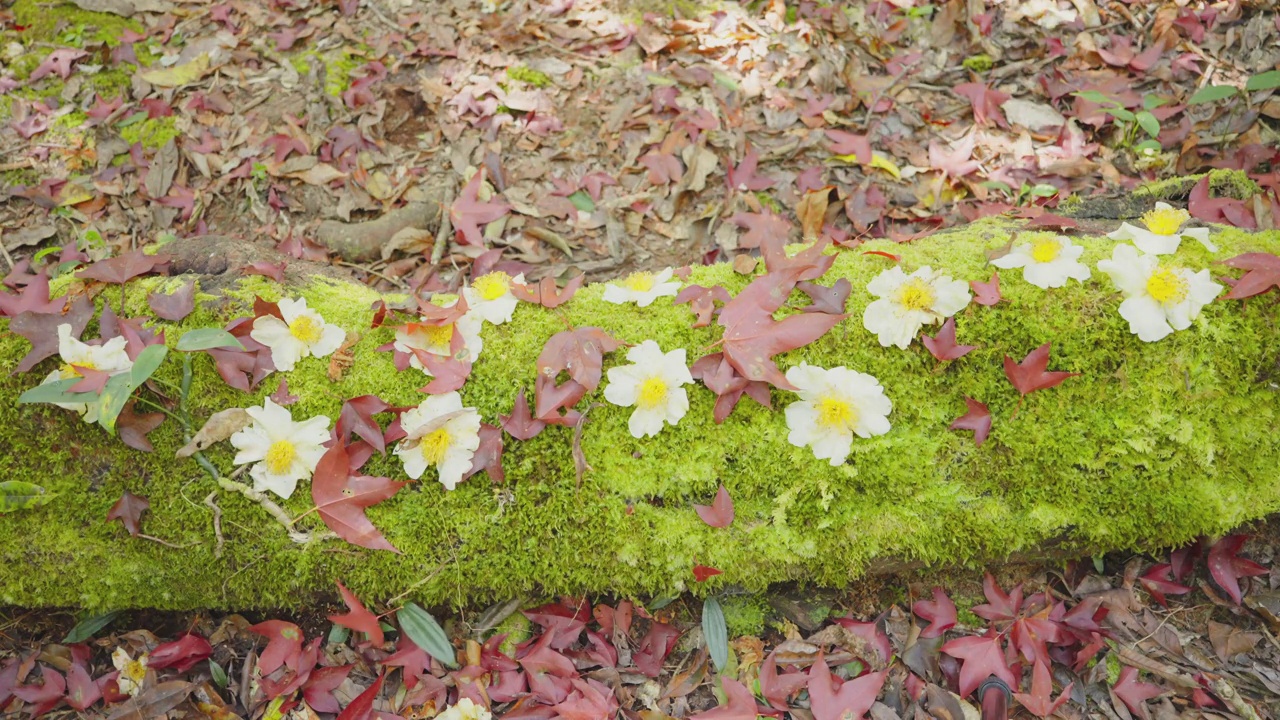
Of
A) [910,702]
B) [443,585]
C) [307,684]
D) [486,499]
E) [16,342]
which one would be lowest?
[910,702]

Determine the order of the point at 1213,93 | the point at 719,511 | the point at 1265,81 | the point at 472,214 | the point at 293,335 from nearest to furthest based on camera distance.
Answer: the point at 719,511 < the point at 293,335 < the point at 1265,81 < the point at 1213,93 < the point at 472,214

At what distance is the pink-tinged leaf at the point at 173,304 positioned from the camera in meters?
2.15

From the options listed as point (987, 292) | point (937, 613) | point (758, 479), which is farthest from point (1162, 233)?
point (758, 479)

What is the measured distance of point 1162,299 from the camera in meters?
2.02

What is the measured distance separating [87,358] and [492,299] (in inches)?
44.6

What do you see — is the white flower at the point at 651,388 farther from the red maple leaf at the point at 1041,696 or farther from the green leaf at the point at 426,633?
the red maple leaf at the point at 1041,696

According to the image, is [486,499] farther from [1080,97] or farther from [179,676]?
[1080,97]

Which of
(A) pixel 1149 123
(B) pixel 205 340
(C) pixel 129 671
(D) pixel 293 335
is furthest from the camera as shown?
(A) pixel 1149 123

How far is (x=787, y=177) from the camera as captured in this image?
3.94 meters

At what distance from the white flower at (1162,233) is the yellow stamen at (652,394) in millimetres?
1513

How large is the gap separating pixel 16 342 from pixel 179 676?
3.73 feet

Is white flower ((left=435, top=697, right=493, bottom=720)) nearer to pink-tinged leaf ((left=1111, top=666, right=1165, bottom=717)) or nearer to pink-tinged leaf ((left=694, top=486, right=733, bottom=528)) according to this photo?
pink-tinged leaf ((left=694, top=486, right=733, bottom=528))

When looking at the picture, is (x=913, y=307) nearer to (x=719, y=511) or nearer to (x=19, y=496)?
(x=719, y=511)

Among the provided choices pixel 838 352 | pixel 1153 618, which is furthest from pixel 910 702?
pixel 838 352
